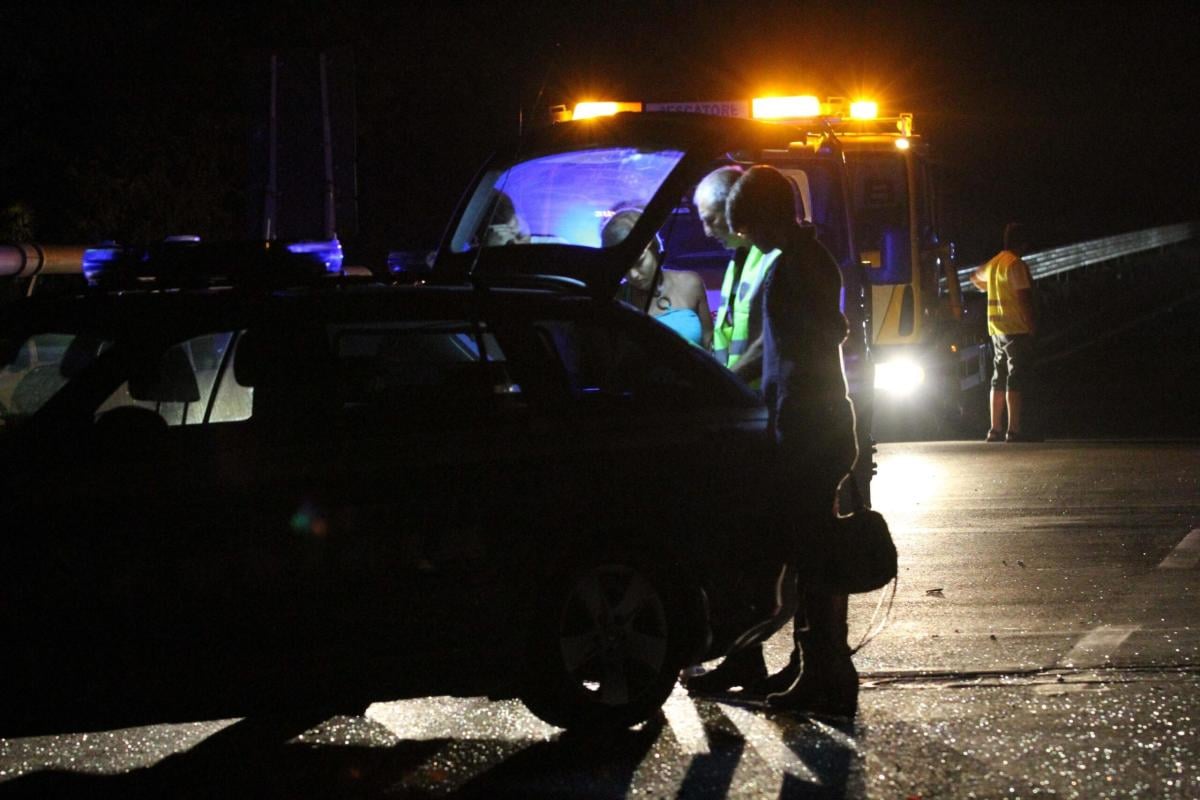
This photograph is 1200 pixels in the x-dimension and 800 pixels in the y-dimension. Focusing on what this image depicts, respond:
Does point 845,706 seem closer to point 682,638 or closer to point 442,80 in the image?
point 682,638

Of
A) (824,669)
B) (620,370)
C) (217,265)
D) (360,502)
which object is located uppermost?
(217,265)

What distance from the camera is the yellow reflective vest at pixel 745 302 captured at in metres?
6.93

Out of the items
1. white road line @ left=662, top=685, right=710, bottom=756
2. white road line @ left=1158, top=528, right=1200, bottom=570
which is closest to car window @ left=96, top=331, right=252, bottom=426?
white road line @ left=662, top=685, right=710, bottom=756

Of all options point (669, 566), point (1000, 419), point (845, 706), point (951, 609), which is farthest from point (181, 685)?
point (1000, 419)

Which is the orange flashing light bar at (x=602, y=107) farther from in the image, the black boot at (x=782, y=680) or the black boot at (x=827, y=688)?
the black boot at (x=827, y=688)

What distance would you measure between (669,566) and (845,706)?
0.87 metres

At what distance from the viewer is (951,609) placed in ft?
27.4

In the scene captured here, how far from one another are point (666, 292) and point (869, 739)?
3.48 metres

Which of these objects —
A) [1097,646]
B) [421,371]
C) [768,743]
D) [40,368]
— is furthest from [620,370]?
[1097,646]

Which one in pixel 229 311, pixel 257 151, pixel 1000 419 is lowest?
pixel 1000 419

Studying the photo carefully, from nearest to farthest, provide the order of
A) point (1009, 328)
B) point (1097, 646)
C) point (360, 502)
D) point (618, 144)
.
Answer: point (360, 502) < point (1097, 646) < point (618, 144) < point (1009, 328)

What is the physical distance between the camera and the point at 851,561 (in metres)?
6.39

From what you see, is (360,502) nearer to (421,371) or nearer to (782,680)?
(421,371)

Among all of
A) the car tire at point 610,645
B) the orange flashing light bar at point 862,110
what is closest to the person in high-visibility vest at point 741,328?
the car tire at point 610,645
